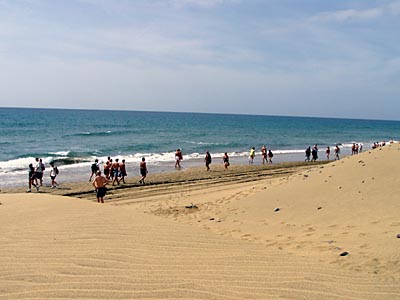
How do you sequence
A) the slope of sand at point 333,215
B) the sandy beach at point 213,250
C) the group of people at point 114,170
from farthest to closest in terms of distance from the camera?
the group of people at point 114,170 → the slope of sand at point 333,215 → the sandy beach at point 213,250

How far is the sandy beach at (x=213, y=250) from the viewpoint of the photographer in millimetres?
4297

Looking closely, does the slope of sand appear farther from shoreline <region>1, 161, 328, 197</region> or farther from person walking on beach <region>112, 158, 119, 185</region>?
person walking on beach <region>112, 158, 119, 185</region>

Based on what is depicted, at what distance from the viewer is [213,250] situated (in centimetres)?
582

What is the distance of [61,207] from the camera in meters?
8.23

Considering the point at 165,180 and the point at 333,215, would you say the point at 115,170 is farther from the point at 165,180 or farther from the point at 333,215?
the point at 333,215

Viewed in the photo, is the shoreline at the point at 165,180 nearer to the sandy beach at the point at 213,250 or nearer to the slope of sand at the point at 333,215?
the slope of sand at the point at 333,215

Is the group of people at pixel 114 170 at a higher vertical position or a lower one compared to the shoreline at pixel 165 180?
higher

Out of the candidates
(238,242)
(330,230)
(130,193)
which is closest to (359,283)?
(238,242)

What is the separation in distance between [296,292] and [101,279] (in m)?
2.11

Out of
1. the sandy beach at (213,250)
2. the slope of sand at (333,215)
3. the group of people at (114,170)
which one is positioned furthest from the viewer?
the group of people at (114,170)

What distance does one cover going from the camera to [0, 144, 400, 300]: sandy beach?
169 inches

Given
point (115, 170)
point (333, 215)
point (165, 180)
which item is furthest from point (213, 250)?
point (165, 180)

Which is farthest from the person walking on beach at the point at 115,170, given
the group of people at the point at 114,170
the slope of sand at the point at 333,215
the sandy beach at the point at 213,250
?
Answer: the sandy beach at the point at 213,250

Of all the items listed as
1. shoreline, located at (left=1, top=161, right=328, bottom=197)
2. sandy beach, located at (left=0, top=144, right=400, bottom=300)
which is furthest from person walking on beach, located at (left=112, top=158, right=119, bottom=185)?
sandy beach, located at (left=0, top=144, right=400, bottom=300)
